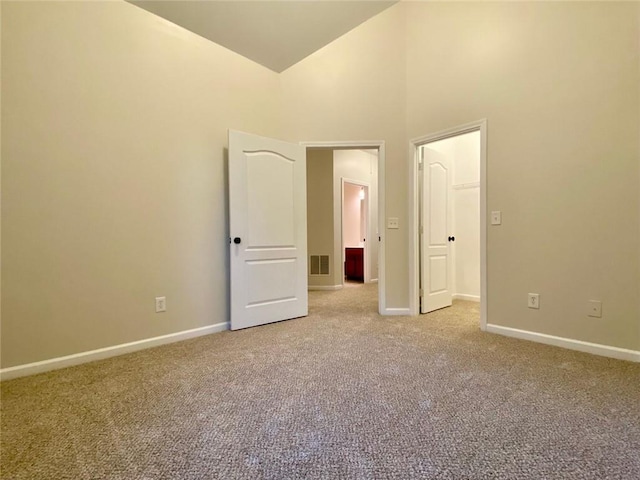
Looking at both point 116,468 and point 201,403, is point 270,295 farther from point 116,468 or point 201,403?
point 116,468

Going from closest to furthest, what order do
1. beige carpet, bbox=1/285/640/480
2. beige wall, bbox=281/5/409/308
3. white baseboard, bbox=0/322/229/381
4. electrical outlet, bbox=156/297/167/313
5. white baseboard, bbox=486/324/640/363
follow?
beige carpet, bbox=1/285/640/480 < white baseboard, bbox=0/322/229/381 < white baseboard, bbox=486/324/640/363 < electrical outlet, bbox=156/297/167/313 < beige wall, bbox=281/5/409/308

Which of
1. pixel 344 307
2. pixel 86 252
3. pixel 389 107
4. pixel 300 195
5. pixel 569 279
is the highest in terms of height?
pixel 389 107

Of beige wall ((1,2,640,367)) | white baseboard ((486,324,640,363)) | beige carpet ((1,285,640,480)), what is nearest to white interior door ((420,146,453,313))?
Answer: beige wall ((1,2,640,367))

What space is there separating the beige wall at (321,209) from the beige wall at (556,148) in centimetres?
265

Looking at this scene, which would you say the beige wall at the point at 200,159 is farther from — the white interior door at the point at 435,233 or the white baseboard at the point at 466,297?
the white baseboard at the point at 466,297

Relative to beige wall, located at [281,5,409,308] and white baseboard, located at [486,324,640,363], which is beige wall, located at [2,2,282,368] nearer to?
beige wall, located at [281,5,409,308]

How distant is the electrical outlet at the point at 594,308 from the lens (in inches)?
88.6

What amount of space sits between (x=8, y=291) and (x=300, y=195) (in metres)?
2.38

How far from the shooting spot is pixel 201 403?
158 cm

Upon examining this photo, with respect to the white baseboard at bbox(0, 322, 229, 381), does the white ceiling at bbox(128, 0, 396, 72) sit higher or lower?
higher

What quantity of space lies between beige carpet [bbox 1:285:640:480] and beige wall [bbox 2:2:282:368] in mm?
430

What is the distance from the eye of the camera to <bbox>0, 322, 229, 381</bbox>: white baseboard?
195 centimetres

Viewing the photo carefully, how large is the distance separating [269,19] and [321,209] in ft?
11.0

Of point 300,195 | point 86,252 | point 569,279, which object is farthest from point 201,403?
point 569,279
